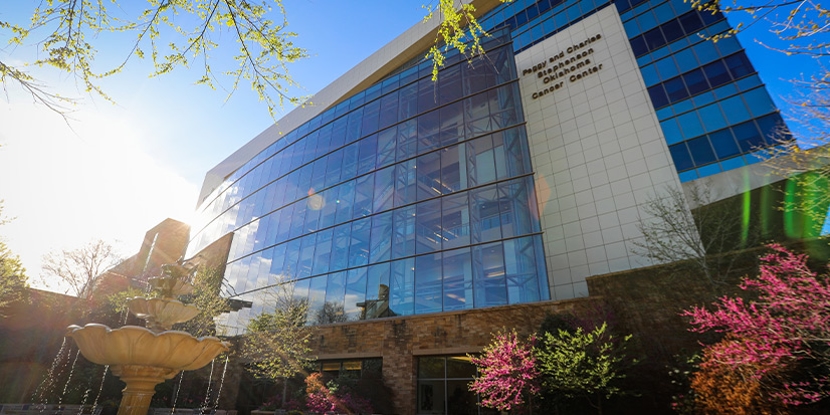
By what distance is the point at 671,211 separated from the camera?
1616cm

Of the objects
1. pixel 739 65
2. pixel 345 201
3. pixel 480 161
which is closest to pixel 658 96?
pixel 739 65

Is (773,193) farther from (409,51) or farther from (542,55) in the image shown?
(409,51)

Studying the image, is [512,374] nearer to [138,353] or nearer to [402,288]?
[402,288]

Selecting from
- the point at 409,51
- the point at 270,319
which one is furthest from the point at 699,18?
the point at 270,319

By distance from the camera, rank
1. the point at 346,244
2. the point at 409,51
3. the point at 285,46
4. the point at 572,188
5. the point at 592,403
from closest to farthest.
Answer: the point at 285,46 → the point at 592,403 → the point at 572,188 → the point at 346,244 → the point at 409,51

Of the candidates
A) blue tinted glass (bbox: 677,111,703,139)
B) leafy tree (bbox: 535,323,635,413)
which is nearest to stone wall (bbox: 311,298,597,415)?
leafy tree (bbox: 535,323,635,413)

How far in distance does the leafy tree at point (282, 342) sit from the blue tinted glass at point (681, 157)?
2085 cm

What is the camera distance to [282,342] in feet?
61.5

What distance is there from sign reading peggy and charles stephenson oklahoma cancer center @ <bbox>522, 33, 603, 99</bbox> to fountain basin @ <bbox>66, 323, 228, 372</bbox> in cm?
2394

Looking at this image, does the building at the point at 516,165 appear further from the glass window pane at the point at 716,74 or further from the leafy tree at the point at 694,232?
the leafy tree at the point at 694,232

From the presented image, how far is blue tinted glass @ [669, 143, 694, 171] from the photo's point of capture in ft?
58.2

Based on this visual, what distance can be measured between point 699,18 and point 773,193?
12318 mm

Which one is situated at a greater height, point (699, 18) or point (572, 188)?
point (699, 18)

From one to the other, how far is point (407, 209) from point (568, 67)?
14.7 metres
